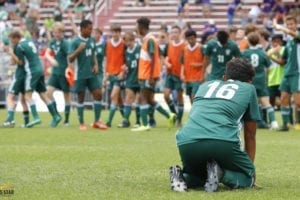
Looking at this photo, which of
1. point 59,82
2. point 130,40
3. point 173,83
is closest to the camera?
point 130,40

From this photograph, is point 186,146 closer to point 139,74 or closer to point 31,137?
point 31,137

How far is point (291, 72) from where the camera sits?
65.7 feet

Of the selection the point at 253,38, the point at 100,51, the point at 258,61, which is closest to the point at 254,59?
the point at 258,61

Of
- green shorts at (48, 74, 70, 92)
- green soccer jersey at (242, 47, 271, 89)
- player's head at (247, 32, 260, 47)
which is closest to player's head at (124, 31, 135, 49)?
green shorts at (48, 74, 70, 92)

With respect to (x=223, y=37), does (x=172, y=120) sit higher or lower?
lower

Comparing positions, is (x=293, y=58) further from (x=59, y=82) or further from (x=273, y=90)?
(x=59, y=82)

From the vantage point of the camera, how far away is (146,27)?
Result: 64.3ft

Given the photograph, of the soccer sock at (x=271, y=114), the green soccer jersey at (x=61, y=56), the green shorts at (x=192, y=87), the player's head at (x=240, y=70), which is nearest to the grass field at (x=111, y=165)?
the soccer sock at (x=271, y=114)

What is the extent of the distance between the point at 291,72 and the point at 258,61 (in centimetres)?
80

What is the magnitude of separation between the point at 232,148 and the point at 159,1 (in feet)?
104

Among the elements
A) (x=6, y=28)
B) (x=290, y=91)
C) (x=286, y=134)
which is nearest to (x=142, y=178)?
(x=286, y=134)

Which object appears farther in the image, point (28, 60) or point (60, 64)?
point (60, 64)

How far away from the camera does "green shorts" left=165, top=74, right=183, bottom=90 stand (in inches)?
864

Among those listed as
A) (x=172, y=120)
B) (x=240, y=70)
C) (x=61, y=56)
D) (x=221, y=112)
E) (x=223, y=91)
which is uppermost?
(x=240, y=70)
